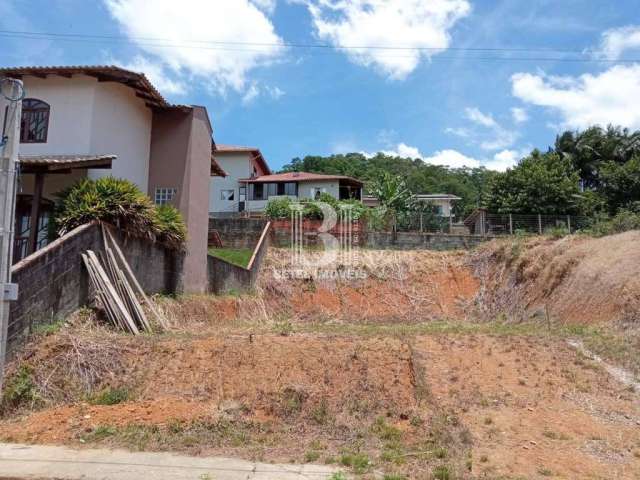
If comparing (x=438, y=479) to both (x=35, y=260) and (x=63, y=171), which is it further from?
(x=63, y=171)

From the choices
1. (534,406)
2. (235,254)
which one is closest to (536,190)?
(235,254)

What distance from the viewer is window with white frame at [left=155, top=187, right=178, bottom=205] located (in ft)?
49.0

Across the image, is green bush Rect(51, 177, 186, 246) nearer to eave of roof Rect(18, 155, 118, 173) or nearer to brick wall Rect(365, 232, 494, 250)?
eave of roof Rect(18, 155, 118, 173)

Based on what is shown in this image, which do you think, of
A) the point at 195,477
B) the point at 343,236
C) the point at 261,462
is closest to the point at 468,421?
the point at 261,462

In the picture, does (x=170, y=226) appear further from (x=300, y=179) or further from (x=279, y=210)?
(x=300, y=179)

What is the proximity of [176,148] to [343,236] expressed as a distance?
11108 mm

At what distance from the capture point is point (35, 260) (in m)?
8.27

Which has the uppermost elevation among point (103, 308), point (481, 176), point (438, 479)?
point (481, 176)

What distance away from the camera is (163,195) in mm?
14969

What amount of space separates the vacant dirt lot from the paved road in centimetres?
27

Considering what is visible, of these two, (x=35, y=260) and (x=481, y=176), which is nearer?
(x=35, y=260)

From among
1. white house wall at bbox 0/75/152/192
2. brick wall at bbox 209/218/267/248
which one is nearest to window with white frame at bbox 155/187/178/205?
white house wall at bbox 0/75/152/192

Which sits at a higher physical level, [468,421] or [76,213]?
[76,213]

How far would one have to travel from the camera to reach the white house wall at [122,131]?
1281cm
